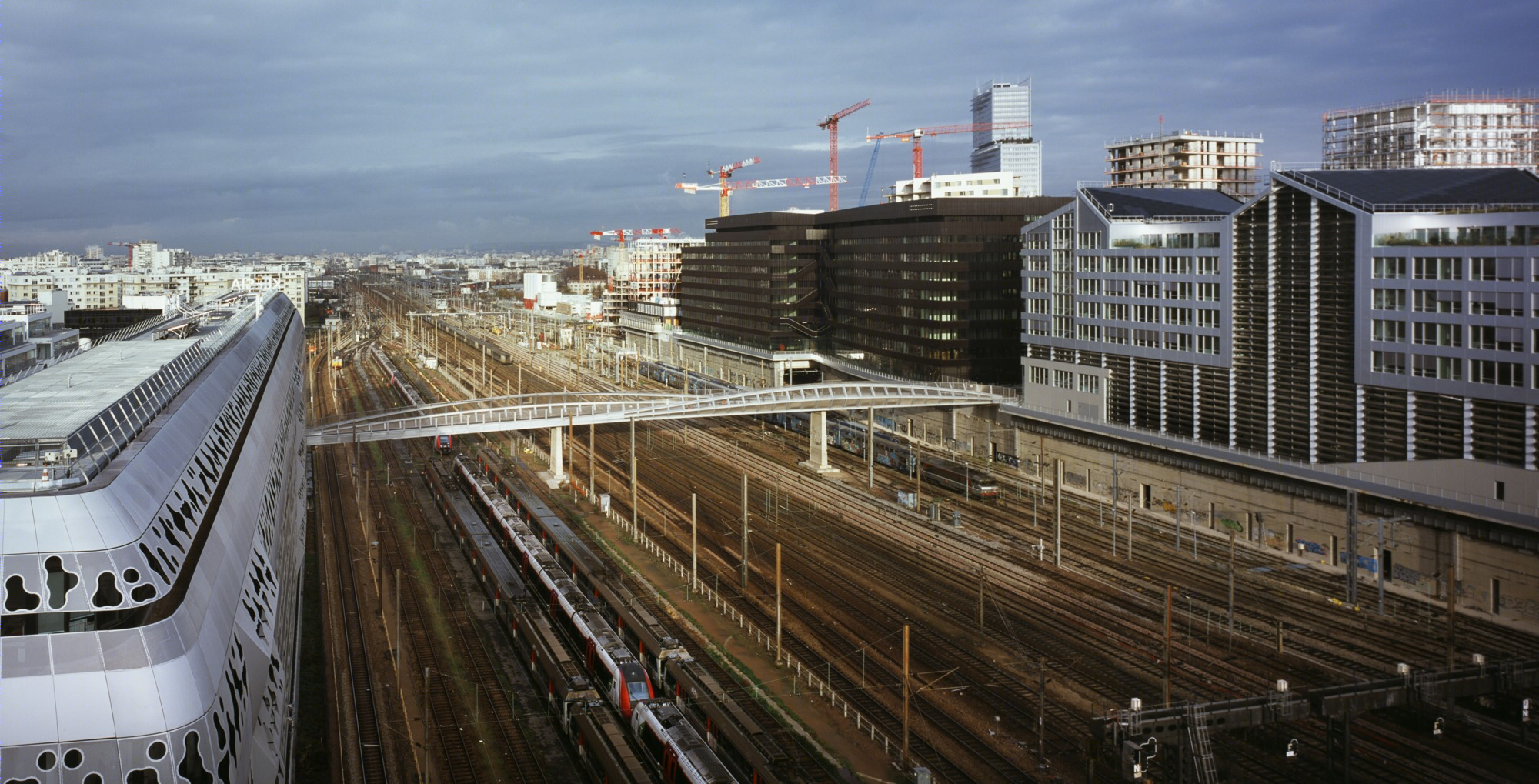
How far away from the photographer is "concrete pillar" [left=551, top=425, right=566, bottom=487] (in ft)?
235

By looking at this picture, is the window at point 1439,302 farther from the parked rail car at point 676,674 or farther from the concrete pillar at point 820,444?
the concrete pillar at point 820,444

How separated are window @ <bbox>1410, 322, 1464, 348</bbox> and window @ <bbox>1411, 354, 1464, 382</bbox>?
0.57 meters

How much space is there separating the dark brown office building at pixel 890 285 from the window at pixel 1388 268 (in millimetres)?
36710

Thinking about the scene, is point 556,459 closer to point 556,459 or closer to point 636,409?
point 556,459

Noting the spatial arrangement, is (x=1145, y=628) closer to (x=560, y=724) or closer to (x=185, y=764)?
(x=560, y=724)

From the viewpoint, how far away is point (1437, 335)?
47.7m

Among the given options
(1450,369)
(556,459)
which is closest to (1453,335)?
(1450,369)

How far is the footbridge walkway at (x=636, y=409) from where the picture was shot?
66375 millimetres

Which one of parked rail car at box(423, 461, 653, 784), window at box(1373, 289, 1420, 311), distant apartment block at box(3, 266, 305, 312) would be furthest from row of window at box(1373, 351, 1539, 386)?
distant apartment block at box(3, 266, 305, 312)

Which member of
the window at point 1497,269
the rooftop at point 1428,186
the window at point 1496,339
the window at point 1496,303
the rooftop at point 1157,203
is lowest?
the window at point 1496,339

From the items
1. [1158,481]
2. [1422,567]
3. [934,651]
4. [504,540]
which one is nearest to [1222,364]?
[1158,481]

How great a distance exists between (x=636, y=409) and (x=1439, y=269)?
144 ft

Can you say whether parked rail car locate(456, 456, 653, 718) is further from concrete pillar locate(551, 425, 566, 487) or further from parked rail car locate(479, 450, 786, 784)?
concrete pillar locate(551, 425, 566, 487)

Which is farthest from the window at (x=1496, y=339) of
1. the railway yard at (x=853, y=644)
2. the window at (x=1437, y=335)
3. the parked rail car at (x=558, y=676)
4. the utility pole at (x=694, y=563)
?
the parked rail car at (x=558, y=676)
